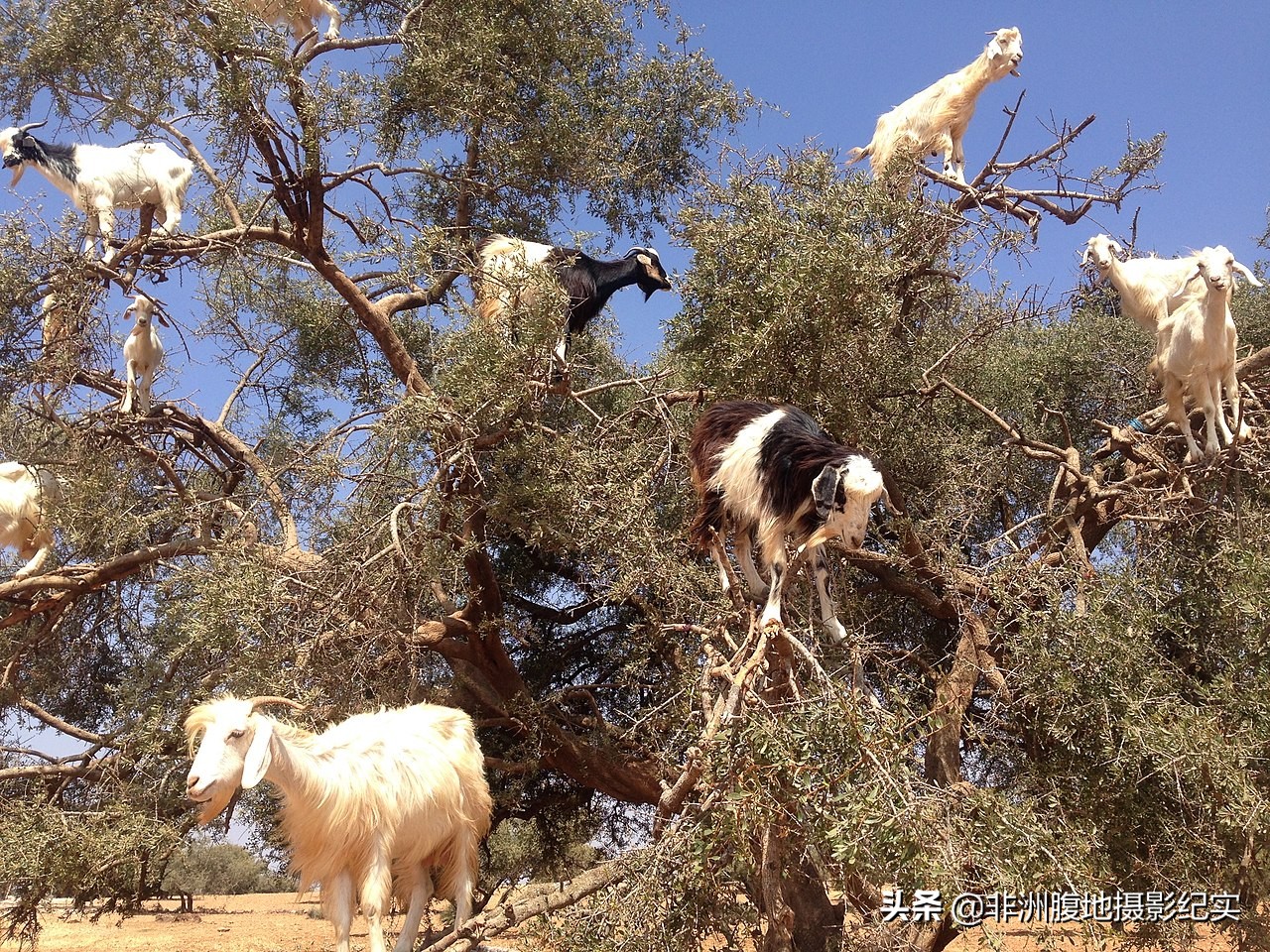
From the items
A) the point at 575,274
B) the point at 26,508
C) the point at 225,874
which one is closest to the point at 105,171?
the point at 26,508

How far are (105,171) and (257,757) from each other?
5.78 metres

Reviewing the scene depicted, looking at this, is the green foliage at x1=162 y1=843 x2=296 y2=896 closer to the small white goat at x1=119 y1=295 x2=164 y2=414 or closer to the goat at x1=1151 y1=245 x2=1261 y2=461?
the small white goat at x1=119 y1=295 x2=164 y2=414

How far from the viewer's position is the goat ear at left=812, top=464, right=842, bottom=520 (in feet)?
15.1

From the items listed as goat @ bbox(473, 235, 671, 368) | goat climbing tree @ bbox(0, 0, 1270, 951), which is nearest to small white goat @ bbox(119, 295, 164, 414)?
goat climbing tree @ bbox(0, 0, 1270, 951)

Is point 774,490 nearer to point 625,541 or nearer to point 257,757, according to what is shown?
point 625,541

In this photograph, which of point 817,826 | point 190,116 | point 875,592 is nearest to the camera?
point 817,826

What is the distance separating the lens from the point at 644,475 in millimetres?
5906

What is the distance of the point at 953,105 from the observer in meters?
→ 7.94

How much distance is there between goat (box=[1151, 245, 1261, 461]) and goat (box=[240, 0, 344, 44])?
22.5ft

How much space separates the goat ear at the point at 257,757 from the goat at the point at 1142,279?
20.2 feet

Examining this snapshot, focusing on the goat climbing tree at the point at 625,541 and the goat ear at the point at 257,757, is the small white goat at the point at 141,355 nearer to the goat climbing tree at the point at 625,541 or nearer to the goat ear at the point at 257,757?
the goat climbing tree at the point at 625,541

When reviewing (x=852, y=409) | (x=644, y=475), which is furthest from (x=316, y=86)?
(x=852, y=409)

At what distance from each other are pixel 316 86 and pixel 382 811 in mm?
5194

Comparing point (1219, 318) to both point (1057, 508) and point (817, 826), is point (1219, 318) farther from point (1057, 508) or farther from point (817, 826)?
point (817, 826)
